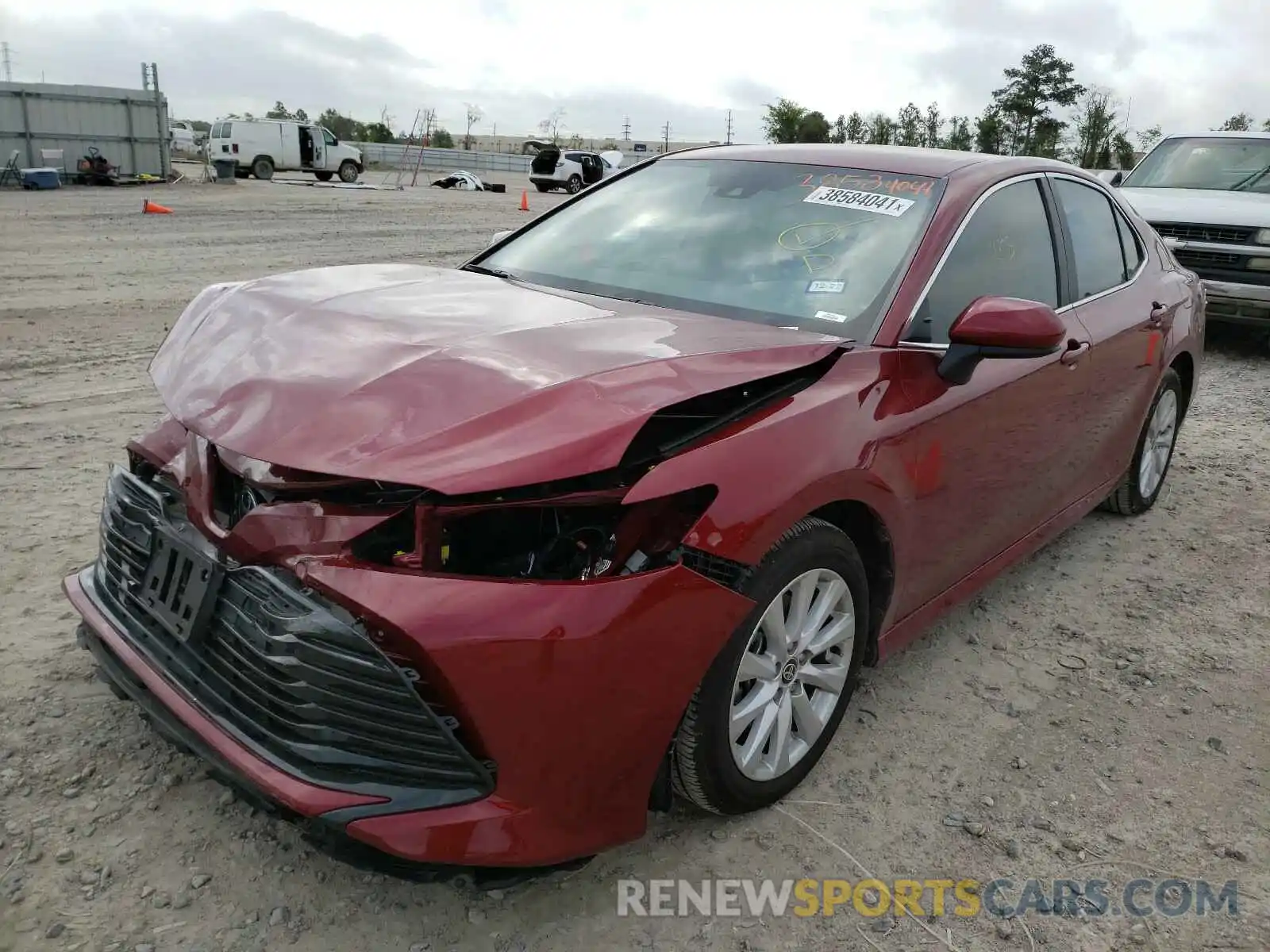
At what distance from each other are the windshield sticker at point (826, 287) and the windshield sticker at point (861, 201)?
1.16ft

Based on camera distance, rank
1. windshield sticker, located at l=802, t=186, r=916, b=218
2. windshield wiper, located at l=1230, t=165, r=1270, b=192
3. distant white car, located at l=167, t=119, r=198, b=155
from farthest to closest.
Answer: distant white car, located at l=167, t=119, r=198, b=155 < windshield wiper, located at l=1230, t=165, r=1270, b=192 < windshield sticker, located at l=802, t=186, r=916, b=218

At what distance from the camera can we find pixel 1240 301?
854 cm

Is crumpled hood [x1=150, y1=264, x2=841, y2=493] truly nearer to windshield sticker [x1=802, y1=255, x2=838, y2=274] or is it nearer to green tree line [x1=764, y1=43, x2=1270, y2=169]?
windshield sticker [x1=802, y1=255, x2=838, y2=274]

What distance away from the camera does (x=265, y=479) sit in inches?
80.6

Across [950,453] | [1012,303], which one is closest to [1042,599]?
[950,453]

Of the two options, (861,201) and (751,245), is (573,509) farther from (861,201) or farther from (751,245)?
(861,201)

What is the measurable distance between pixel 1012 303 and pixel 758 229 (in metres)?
0.87

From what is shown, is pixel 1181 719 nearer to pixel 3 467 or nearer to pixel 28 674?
pixel 28 674

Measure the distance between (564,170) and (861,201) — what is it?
33.6 meters

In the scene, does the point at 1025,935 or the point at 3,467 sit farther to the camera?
the point at 3,467

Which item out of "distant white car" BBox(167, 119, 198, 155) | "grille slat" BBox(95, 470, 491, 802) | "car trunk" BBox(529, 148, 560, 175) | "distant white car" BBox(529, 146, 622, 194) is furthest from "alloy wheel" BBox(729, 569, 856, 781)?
"distant white car" BBox(167, 119, 198, 155)

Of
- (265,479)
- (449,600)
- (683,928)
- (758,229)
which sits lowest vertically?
(683,928)

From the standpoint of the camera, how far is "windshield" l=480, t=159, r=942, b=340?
2914 millimetres

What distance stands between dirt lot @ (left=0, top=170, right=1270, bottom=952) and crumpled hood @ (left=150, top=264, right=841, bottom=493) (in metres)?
1.01
